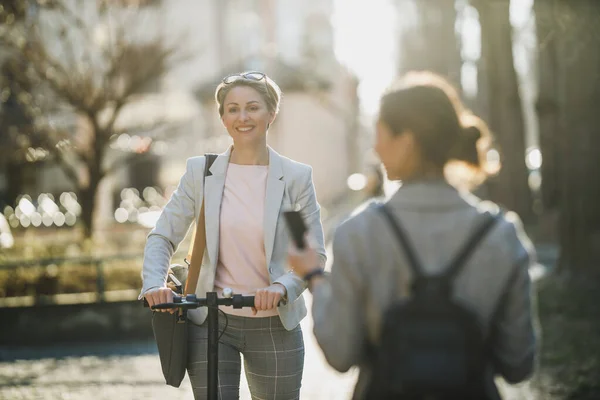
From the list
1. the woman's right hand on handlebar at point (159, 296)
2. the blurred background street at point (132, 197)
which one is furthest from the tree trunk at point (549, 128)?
A: the woman's right hand on handlebar at point (159, 296)

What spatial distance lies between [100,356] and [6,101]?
748 centimetres

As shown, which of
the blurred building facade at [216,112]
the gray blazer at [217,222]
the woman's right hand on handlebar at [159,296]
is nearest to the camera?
the woman's right hand on handlebar at [159,296]

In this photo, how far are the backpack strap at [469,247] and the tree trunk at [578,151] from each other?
12.3m

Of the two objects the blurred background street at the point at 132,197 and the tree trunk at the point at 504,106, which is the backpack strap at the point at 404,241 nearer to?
the blurred background street at the point at 132,197

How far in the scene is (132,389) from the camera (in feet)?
30.5

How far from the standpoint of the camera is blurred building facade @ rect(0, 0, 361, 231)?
134 feet

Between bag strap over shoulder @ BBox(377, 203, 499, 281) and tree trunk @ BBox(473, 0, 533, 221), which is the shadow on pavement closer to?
tree trunk @ BBox(473, 0, 533, 221)

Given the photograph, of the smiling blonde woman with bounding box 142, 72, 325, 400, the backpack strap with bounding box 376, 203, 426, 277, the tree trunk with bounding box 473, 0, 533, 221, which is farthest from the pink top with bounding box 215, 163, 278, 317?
the tree trunk with bounding box 473, 0, 533, 221

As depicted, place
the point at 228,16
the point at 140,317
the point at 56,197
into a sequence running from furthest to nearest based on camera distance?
the point at 228,16, the point at 56,197, the point at 140,317

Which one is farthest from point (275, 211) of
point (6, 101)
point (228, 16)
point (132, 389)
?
point (228, 16)

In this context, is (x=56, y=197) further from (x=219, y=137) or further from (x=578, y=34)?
(x=578, y=34)

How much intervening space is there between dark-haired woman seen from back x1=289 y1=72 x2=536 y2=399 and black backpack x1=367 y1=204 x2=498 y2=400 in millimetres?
44

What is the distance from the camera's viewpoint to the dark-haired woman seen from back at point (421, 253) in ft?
9.50

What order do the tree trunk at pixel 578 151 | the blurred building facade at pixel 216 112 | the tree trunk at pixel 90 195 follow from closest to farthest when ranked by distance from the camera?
the tree trunk at pixel 578 151 < the tree trunk at pixel 90 195 < the blurred building facade at pixel 216 112
